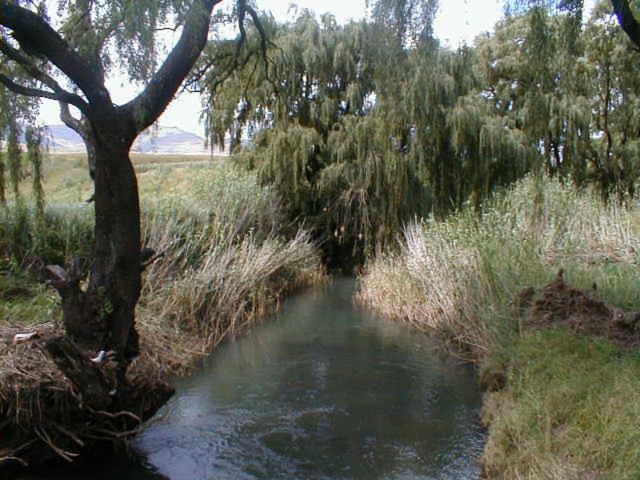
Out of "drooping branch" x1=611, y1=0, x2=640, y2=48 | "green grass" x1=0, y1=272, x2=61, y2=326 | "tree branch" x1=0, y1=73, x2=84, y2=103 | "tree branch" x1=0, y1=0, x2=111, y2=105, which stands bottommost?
"green grass" x1=0, y1=272, x2=61, y2=326

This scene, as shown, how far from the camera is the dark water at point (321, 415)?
606cm

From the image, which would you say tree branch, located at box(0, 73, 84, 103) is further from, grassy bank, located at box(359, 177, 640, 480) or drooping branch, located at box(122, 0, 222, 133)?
grassy bank, located at box(359, 177, 640, 480)

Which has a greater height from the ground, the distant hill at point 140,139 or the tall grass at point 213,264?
the distant hill at point 140,139

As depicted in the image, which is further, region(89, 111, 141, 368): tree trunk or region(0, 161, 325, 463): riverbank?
region(89, 111, 141, 368): tree trunk

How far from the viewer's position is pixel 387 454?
6.32 meters

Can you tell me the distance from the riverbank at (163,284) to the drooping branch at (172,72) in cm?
149

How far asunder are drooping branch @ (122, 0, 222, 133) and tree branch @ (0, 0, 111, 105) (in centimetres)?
37

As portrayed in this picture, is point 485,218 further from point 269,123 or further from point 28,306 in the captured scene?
point 269,123

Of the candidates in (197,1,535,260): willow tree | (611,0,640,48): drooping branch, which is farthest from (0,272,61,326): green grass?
(611,0,640,48): drooping branch

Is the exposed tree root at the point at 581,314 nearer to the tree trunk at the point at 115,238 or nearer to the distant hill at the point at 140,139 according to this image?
the tree trunk at the point at 115,238

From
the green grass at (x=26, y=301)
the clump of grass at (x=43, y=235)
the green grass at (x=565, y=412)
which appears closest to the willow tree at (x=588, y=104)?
the green grass at (x=565, y=412)

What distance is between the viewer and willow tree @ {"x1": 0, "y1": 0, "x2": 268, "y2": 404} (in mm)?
5449

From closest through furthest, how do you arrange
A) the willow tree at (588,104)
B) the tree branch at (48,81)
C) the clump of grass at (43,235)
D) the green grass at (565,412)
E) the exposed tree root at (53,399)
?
the green grass at (565,412) < the exposed tree root at (53,399) < the tree branch at (48,81) < the clump of grass at (43,235) < the willow tree at (588,104)

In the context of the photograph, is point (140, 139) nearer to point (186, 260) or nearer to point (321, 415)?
point (186, 260)
